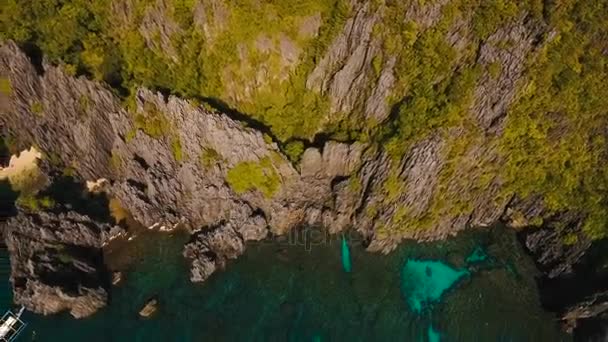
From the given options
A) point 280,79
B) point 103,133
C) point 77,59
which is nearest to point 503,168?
point 280,79

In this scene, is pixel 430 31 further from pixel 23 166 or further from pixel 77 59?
pixel 23 166

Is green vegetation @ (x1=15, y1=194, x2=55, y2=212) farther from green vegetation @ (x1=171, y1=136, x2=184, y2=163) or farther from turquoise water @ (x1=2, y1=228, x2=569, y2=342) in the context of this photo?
green vegetation @ (x1=171, y1=136, x2=184, y2=163)

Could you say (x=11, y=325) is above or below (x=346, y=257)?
below

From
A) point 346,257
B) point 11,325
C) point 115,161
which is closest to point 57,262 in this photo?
point 11,325

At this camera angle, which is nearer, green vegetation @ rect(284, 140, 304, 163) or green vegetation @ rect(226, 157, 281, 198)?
green vegetation @ rect(226, 157, 281, 198)

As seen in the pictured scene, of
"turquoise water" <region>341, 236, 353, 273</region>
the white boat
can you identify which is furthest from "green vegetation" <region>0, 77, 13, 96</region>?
"turquoise water" <region>341, 236, 353, 273</region>

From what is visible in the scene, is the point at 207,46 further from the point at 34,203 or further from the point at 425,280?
the point at 425,280

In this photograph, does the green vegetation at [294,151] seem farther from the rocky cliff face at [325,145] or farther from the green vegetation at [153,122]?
the green vegetation at [153,122]
